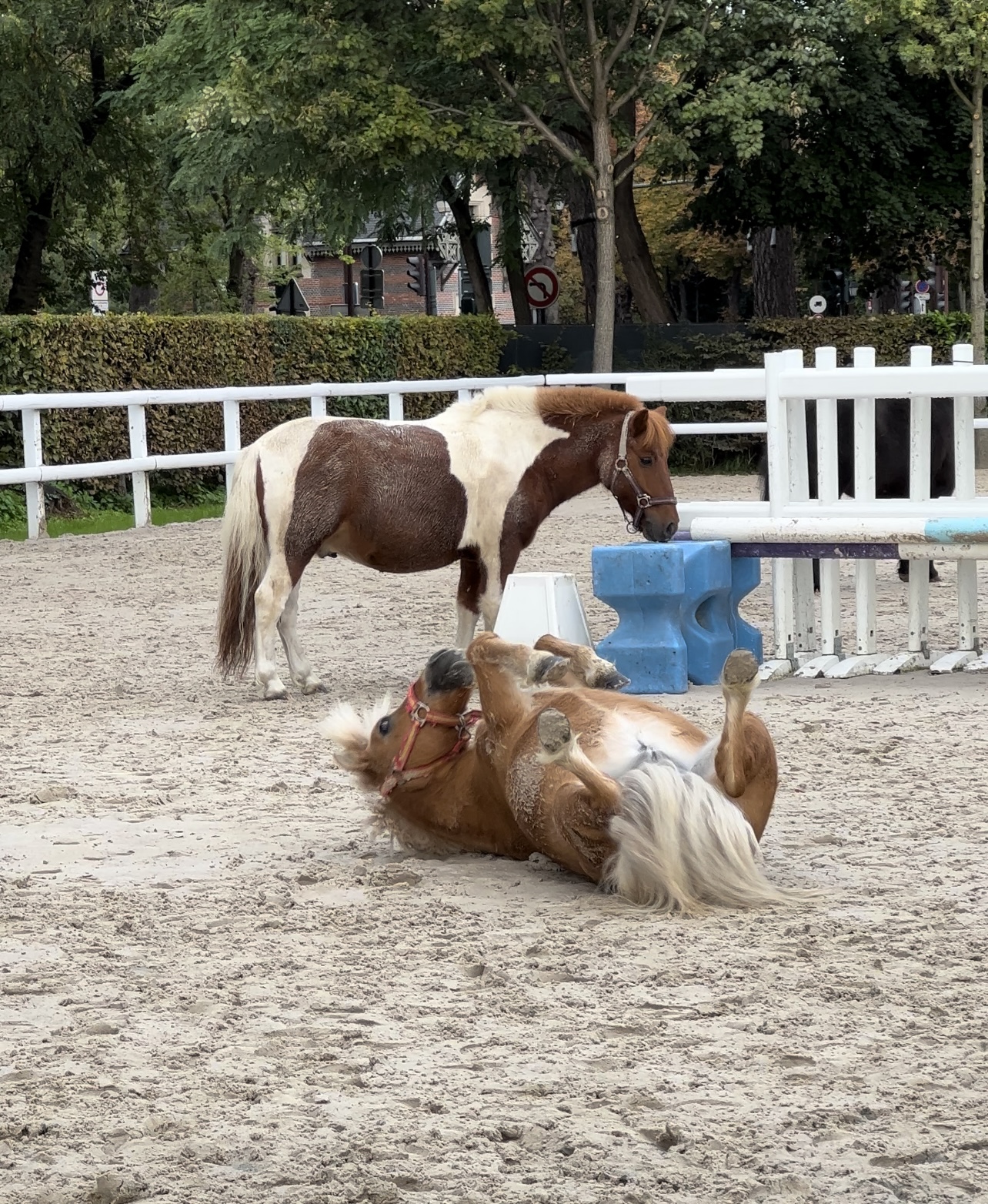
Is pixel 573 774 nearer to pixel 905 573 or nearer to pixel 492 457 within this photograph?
pixel 492 457

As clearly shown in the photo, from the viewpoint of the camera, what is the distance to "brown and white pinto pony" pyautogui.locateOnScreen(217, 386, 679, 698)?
27.3 feet

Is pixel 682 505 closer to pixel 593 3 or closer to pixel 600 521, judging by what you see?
pixel 600 521

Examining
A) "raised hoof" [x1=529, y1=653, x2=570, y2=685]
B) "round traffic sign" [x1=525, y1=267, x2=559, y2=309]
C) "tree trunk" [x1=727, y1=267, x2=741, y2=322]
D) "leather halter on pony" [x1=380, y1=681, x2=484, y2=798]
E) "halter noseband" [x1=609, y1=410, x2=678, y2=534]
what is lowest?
"leather halter on pony" [x1=380, y1=681, x2=484, y2=798]

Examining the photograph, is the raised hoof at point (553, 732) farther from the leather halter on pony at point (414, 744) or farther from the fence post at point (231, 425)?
the fence post at point (231, 425)

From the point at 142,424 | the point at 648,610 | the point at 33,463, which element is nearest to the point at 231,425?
the point at 142,424

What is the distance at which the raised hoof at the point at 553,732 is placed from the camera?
4.30 m

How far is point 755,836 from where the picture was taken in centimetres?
462

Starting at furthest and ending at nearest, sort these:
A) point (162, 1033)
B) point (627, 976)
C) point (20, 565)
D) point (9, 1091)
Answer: point (20, 565), point (627, 976), point (162, 1033), point (9, 1091)

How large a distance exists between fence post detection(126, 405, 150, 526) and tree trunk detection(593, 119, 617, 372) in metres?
9.72

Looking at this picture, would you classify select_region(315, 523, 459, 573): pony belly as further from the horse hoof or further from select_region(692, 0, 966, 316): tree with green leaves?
select_region(692, 0, 966, 316): tree with green leaves

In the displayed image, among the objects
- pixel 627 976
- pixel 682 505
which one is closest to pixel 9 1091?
pixel 627 976

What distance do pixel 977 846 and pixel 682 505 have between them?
3.89 meters

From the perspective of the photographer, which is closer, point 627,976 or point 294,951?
point 627,976

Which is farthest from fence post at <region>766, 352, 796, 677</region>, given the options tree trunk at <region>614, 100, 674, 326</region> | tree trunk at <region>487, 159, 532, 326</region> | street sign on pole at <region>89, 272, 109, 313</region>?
street sign on pole at <region>89, 272, 109, 313</region>
